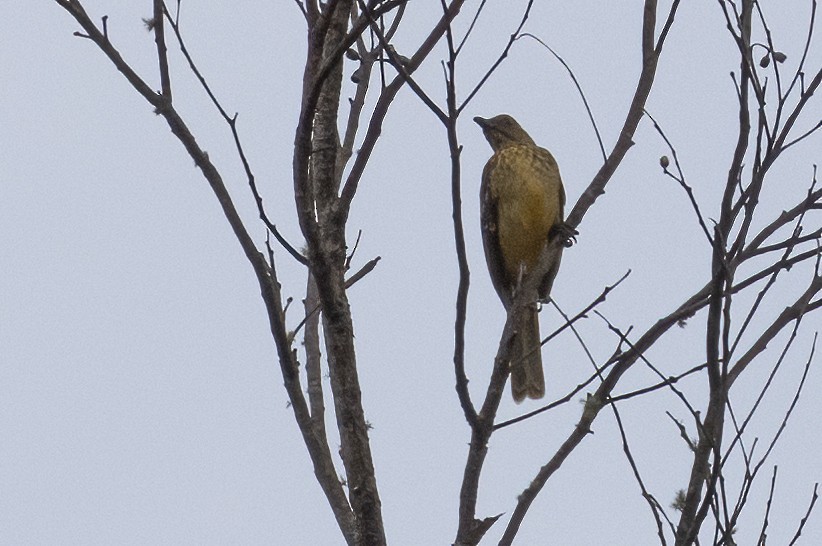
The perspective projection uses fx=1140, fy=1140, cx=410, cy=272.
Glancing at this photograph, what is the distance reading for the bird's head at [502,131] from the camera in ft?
22.3

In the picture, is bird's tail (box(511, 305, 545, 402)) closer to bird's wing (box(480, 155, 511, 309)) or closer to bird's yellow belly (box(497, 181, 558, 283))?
bird's yellow belly (box(497, 181, 558, 283))

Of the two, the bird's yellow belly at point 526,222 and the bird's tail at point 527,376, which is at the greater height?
the bird's yellow belly at point 526,222

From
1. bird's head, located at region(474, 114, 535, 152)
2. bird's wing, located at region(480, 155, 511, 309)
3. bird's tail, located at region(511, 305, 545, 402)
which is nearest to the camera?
bird's tail, located at region(511, 305, 545, 402)

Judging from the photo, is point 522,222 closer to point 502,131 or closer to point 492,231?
point 492,231

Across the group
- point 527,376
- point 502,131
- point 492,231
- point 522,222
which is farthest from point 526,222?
point 502,131

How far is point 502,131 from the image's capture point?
22.6 ft

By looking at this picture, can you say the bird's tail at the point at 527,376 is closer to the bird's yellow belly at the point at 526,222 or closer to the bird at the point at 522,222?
the bird at the point at 522,222

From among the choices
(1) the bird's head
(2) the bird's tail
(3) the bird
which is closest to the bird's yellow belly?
(3) the bird

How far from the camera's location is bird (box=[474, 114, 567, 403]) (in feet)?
18.9

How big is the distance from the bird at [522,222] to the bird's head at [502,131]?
31 centimetres

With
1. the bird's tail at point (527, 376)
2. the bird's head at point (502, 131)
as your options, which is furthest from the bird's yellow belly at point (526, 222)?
the bird's head at point (502, 131)

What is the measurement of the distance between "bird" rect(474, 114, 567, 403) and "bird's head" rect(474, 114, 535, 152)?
0.31 meters

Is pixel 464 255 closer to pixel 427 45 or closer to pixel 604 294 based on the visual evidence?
pixel 427 45

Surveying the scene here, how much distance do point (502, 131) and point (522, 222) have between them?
1.16m
